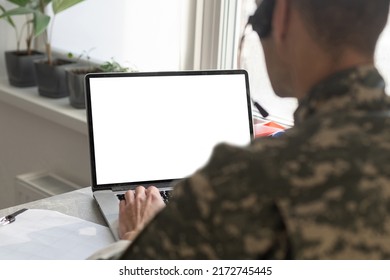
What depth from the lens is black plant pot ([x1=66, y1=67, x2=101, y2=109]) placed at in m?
1.90

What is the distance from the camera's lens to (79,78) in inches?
74.6

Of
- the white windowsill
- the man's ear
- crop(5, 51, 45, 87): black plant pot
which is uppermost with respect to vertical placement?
the man's ear

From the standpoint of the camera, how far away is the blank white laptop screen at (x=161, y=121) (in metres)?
1.25

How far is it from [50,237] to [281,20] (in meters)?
0.61

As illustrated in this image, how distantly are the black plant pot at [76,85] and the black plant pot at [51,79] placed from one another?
55mm

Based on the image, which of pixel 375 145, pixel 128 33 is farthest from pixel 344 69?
pixel 128 33

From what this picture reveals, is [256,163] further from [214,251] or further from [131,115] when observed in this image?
[131,115]

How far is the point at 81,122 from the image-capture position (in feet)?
6.19

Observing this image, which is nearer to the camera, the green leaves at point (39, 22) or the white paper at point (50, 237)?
the white paper at point (50, 237)

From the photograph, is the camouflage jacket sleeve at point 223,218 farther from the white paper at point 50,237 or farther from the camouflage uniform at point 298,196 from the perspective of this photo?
the white paper at point 50,237

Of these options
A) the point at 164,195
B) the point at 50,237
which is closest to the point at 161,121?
the point at 164,195

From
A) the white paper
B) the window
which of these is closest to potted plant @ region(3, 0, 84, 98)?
the window

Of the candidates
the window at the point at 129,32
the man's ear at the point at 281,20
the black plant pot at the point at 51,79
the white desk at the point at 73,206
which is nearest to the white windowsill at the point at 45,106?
the black plant pot at the point at 51,79

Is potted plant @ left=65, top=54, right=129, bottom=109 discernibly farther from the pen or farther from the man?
the man
